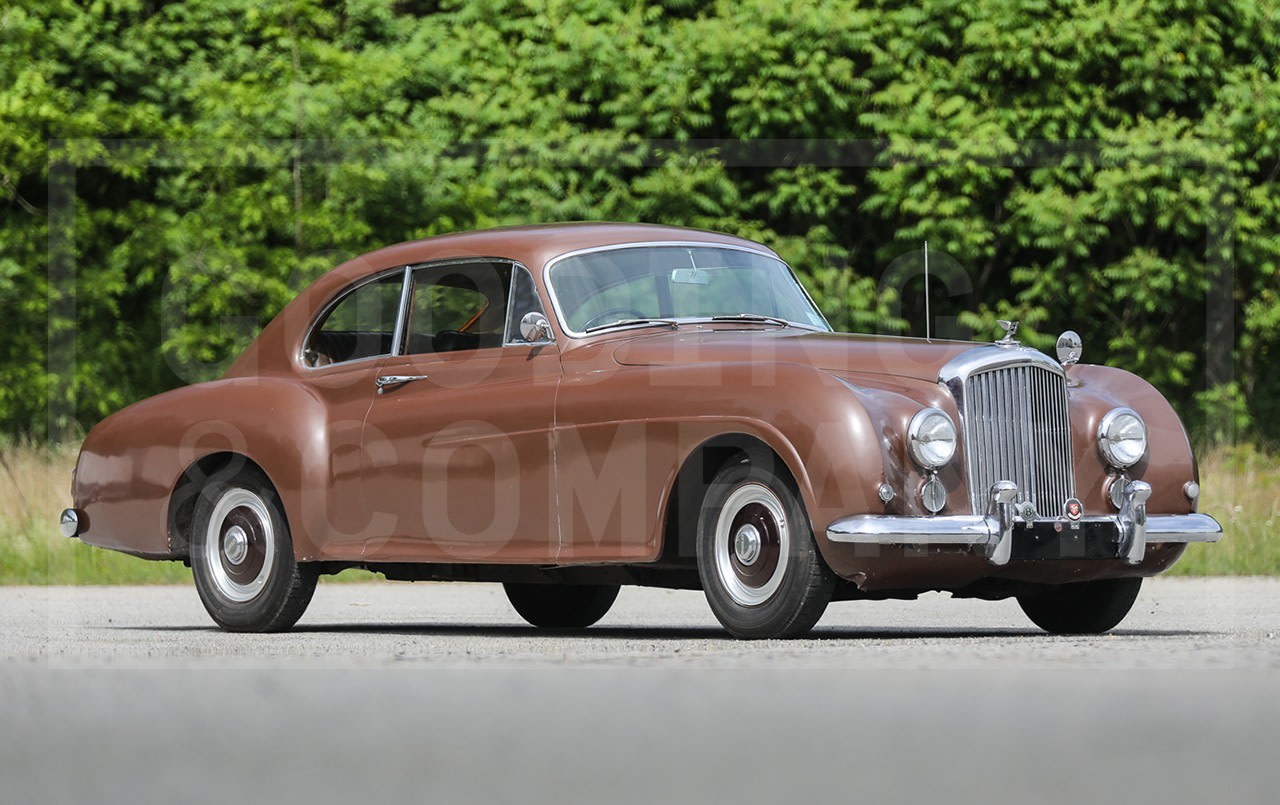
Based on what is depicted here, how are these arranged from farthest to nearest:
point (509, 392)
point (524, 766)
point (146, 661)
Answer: point (509, 392)
point (146, 661)
point (524, 766)

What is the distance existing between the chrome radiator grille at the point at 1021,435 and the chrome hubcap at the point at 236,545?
372cm

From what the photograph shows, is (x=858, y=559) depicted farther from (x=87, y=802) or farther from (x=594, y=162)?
(x=594, y=162)

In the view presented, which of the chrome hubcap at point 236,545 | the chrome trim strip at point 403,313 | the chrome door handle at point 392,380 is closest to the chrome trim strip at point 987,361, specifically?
the chrome door handle at point 392,380

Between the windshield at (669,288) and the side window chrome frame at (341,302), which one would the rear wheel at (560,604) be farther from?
the windshield at (669,288)

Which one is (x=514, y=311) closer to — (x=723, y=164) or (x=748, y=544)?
(x=748, y=544)

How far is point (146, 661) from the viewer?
686 centimetres

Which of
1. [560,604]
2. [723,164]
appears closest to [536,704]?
[560,604]

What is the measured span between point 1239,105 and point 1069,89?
183 centimetres

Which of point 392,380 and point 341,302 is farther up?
A: point 341,302

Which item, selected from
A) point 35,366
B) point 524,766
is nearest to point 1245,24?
point 35,366

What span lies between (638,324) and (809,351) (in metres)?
1.00

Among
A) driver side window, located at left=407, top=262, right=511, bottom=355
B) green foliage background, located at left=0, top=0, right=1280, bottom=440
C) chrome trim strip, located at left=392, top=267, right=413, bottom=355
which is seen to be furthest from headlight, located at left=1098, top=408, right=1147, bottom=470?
green foliage background, located at left=0, top=0, right=1280, bottom=440

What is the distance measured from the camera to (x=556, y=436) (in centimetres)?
795

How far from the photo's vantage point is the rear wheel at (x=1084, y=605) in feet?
27.2
